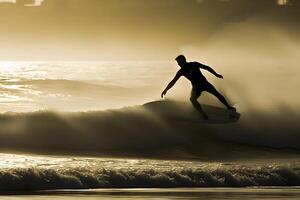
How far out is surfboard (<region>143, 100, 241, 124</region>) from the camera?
2647cm

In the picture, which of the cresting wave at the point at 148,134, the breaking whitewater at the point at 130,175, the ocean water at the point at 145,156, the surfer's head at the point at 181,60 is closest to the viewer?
the ocean water at the point at 145,156

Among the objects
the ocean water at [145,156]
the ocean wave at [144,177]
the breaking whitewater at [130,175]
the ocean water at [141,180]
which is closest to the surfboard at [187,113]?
the ocean water at [145,156]

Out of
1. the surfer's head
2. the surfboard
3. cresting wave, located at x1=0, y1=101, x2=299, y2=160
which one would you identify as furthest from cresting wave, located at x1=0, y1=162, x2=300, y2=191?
cresting wave, located at x1=0, y1=101, x2=299, y2=160

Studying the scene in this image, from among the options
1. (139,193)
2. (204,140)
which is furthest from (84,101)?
(139,193)

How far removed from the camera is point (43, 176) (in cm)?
2080

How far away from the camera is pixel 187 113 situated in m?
28.9

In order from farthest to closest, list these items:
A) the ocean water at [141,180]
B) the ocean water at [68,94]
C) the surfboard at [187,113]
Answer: the ocean water at [68,94]
the surfboard at [187,113]
the ocean water at [141,180]

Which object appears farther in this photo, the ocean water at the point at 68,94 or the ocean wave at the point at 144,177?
the ocean water at the point at 68,94

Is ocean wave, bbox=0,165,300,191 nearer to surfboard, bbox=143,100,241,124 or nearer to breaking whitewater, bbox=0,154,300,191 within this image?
breaking whitewater, bbox=0,154,300,191

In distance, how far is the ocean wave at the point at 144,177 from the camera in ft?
67.5

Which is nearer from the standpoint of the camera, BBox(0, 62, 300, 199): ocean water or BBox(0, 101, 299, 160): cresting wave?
BBox(0, 62, 300, 199): ocean water

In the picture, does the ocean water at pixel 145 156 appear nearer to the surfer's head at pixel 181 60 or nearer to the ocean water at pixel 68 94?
the surfer's head at pixel 181 60

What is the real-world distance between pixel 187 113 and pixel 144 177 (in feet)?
25.2

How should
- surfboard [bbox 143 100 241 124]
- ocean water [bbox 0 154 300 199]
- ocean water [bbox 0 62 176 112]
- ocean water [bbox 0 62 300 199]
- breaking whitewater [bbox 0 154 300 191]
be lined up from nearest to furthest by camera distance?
1. ocean water [bbox 0 154 300 199]
2. ocean water [bbox 0 62 300 199]
3. breaking whitewater [bbox 0 154 300 191]
4. surfboard [bbox 143 100 241 124]
5. ocean water [bbox 0 62 176 112]
